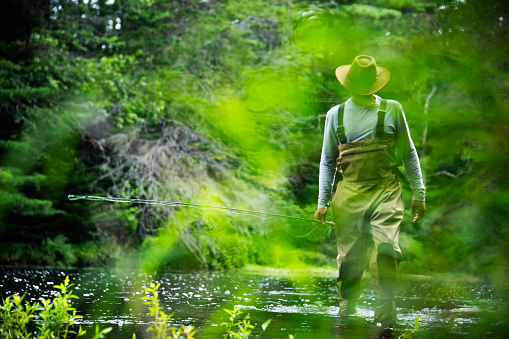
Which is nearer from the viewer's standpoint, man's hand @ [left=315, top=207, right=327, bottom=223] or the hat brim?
the hat brim

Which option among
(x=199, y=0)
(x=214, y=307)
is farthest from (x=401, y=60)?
(x=199, y=0)

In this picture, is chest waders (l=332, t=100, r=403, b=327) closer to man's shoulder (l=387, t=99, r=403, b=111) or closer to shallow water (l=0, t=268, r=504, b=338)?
shallow water (l=0, t=268, r=504, b=338)

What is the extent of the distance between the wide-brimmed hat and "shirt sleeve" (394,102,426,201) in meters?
0.08

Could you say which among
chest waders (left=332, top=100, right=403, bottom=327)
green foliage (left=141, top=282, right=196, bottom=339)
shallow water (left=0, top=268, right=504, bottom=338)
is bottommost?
shallow water (left=0, top=268, right=504, bottom=338)

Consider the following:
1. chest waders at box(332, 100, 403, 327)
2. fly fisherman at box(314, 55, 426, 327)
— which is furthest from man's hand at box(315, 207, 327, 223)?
chest waders at box(332, 100, 403, 327)

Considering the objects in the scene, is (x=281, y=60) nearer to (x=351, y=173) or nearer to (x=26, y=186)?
(x=351, y=173)

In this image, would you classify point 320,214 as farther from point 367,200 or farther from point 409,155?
point 367,200

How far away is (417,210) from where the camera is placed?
130 centimetres

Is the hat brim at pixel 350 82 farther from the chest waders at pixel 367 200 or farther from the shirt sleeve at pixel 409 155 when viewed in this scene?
the chest waders at pixel 367 200

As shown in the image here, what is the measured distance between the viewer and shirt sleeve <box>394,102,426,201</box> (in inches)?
45.7

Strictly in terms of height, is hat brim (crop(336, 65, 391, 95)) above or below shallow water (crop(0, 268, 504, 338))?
above

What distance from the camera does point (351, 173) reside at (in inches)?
132

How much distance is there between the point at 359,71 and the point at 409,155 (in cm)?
28

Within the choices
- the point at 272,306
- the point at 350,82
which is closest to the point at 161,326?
the point at 350,82
